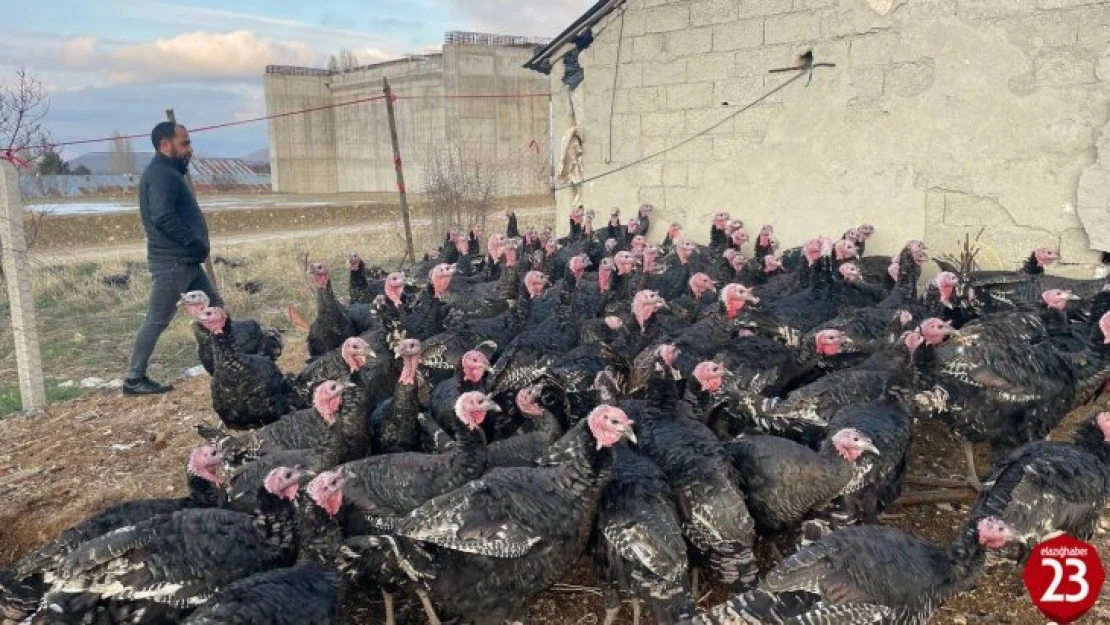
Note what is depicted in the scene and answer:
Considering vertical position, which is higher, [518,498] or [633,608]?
[518,498]

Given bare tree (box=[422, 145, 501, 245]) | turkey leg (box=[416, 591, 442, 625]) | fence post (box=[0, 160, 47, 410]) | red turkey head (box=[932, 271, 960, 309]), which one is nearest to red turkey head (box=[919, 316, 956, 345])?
red turkey head (box=[932, 271, 960, 309])

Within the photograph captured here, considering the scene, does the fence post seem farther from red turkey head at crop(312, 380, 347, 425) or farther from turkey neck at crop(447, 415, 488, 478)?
turkey neck at crop(447, 415, 488, 478)

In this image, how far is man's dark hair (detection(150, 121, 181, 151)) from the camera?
24.3ft

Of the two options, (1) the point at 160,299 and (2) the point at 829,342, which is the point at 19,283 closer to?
(1) the point at 160,299

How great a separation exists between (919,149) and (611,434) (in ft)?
23.0

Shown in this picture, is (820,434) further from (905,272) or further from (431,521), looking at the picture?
(905,272)

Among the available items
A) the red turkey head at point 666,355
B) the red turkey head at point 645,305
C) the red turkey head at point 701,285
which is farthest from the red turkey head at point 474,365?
the red turkey head at point 701,285

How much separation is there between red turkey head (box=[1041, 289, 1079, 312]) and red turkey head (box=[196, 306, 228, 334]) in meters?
6.81

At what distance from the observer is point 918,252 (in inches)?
321

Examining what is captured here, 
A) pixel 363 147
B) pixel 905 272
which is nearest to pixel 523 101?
pixel 363 147

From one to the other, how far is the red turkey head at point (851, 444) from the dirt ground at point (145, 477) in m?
0.91

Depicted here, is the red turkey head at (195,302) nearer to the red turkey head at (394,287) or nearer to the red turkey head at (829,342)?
the red turkey head at (394,287)

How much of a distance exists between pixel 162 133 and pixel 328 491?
5.29m

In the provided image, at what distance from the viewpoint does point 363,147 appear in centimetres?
4338
